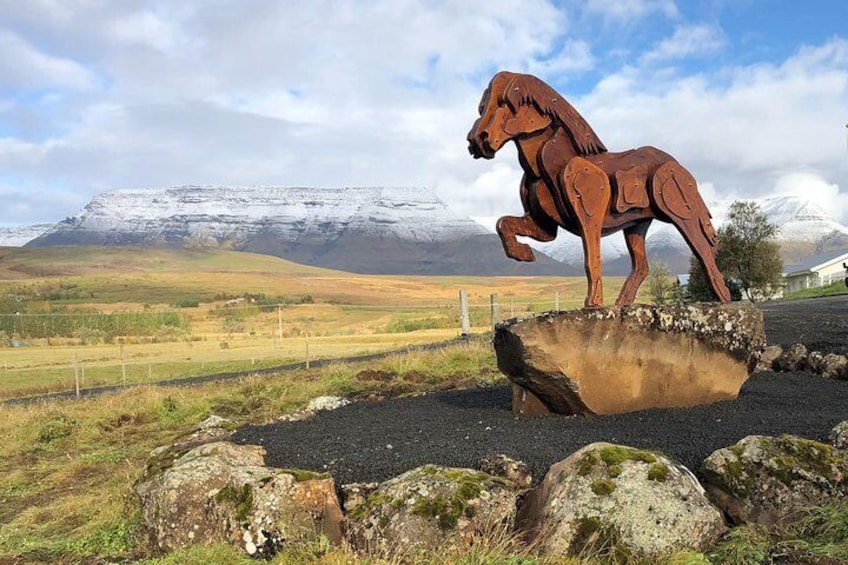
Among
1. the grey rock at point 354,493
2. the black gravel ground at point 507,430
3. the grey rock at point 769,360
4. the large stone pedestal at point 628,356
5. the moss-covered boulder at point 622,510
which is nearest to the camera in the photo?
the moss-covered boulder at point 622,510

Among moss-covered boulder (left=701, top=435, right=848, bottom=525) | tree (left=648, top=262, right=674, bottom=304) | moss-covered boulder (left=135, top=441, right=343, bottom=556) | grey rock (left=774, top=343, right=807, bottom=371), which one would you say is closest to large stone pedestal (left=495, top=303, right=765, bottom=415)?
grey rock (left=774, top=343, right=807, bottom=371)

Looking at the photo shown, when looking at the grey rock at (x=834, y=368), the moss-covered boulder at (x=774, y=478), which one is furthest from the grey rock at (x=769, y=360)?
the moss-covered boulder at (x=774, y=478)

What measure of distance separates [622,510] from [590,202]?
215 inches

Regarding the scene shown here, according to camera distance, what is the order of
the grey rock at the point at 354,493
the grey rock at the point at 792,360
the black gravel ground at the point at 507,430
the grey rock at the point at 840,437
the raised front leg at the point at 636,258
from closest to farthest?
the grey rock at the point at 354,493, the grey rock at the point at 840,437, the black gravel ground at the point at 507,430, the raised front leg at the point at 636,258, the grey rock at the point at 792,360

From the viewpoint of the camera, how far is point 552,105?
9.44 metres

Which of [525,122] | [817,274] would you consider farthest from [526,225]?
[817,274]

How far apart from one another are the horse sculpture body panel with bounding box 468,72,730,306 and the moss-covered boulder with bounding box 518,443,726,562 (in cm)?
467

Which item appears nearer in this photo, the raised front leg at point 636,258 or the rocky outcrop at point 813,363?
the rocky outcrop at point 813,363

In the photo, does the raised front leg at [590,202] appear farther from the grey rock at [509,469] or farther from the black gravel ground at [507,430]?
the grey rock at [509,469]

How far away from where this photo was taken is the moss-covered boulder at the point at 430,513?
491 cm

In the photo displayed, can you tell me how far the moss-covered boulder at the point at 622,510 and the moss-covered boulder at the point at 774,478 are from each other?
266mm

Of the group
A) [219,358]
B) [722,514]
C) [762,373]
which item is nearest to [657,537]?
[722,514]

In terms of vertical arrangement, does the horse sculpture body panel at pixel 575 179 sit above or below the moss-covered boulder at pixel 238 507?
above

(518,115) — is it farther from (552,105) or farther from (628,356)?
(628,356)
